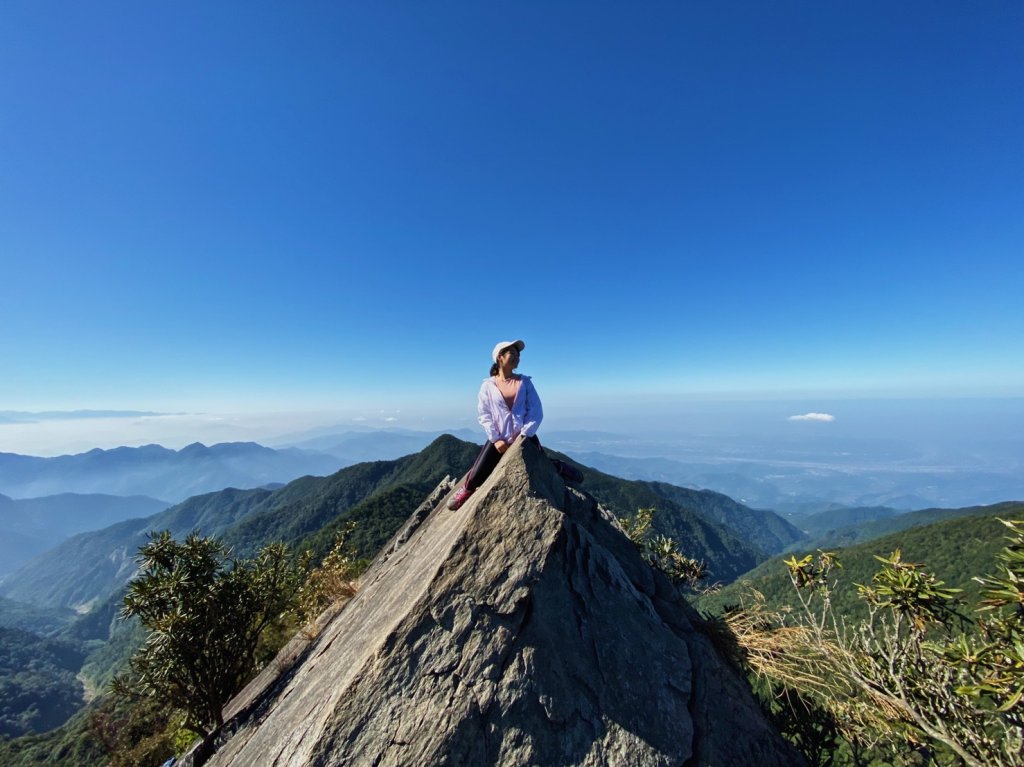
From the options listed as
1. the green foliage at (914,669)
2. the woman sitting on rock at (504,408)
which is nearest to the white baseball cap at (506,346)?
the woman sitting on rock at (504,408)

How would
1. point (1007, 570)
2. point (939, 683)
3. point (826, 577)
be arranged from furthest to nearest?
point (826, 577) < point (939, 683) < point (1007, 570)

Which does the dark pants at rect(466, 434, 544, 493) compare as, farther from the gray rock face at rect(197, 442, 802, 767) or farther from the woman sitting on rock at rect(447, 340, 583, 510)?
the gray rock face at rect(197, 442, 802, 767)

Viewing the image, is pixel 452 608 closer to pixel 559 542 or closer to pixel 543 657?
pixel 543 657

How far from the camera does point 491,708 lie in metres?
4.35

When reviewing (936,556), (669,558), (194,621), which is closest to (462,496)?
(194,621)

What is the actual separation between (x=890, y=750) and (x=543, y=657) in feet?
21.0

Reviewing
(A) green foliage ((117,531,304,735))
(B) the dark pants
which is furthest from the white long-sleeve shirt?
(A) green foliage ((117,531,304,735))

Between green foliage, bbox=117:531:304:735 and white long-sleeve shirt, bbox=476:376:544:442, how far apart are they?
10.3 m

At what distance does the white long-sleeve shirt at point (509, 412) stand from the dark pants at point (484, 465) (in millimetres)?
195

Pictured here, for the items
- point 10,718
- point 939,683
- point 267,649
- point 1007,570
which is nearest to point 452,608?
point 1007,570

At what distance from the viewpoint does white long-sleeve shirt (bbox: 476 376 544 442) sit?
269 inches

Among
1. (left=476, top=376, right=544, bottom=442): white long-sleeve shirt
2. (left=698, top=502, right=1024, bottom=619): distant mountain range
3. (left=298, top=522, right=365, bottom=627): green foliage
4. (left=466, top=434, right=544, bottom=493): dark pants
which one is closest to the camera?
(left=476, top=376, right=544, bottom=442): white long-sleeve shirt

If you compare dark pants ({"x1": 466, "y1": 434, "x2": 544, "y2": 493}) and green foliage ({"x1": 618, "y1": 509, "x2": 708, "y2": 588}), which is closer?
dark pants ({"x1": 466, "y1": 434, "x2": 544, "y2": 493})

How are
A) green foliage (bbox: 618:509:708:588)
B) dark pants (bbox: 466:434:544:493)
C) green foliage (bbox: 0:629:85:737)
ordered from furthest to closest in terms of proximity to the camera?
1. green foliage (bbox: 0:629:85:737)
2. green foliage (bbox: 618:509:708:588)
3. dark pants (bbox: 466:434:544:493)
